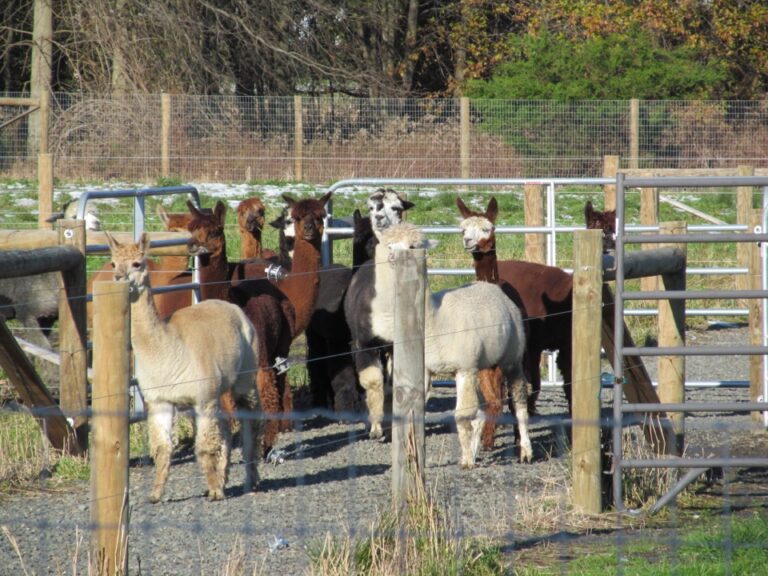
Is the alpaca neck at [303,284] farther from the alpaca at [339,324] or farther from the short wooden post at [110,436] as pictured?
the short wooden post at [110,436]

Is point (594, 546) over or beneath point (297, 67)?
beneath

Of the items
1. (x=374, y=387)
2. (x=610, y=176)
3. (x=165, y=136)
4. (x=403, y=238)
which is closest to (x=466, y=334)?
(x=403, y=238)

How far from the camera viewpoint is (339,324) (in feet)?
27.8

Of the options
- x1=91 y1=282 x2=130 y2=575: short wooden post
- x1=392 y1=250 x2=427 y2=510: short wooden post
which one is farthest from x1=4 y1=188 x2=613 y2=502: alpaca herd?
x1=91 y1=282 x2=130 y2=575: short wooden post

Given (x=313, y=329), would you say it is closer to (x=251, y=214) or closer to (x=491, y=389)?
(x=251, y=214)

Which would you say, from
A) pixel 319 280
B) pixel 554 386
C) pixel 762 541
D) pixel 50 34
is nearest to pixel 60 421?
pixel 319 280

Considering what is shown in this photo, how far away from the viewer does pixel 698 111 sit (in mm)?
18750

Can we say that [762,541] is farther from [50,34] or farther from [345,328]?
[50,34]

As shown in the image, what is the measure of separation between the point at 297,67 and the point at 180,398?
20884 mm

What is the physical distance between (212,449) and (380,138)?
13938mm

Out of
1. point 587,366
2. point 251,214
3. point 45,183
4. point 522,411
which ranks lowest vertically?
point 522,411

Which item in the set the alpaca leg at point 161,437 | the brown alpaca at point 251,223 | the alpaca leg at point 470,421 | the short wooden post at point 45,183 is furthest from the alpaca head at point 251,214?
the short wooden post at point 45,183

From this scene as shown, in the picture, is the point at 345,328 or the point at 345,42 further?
the point at 345,42

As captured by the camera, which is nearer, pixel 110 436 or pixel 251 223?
pixel 110 436
